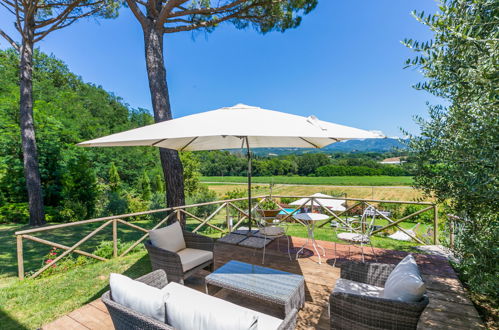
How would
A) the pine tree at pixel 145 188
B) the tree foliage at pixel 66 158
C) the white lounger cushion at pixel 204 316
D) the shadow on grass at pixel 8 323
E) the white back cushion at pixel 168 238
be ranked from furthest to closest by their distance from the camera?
the pine tree at pixel 145 188
the tree foliage at pixel 66 158
the white back cushion at pixel 168 238
the shadow on grass at pixel 8 323
the white lounger cushion at pixel 204 316

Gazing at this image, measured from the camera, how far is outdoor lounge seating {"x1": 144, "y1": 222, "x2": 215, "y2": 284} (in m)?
2.95

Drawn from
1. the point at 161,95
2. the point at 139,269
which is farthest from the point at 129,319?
the point at 161,95

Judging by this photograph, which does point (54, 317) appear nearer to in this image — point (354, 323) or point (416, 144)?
point (354, 323)

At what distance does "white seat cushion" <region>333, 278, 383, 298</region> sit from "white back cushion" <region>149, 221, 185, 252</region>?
2.27m

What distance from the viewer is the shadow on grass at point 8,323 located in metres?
2.44

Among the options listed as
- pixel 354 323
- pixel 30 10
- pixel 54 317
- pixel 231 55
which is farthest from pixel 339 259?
pixel 231 55

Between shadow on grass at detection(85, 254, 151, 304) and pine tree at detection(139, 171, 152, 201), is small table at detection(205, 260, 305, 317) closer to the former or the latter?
shadow on grass at detection(85, 254, 151, 304)

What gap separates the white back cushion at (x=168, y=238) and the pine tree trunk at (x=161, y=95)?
1.73 metres

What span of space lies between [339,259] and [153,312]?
3.28 m

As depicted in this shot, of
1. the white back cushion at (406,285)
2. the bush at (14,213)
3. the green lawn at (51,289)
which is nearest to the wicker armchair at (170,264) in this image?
the green lawn at (51,289)

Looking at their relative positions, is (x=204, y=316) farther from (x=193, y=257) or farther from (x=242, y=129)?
(x=193, y=257)

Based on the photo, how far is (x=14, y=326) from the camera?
8.05 feet

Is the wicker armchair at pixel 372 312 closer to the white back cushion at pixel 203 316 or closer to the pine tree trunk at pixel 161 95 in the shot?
the white back cushion at pixel 203 316

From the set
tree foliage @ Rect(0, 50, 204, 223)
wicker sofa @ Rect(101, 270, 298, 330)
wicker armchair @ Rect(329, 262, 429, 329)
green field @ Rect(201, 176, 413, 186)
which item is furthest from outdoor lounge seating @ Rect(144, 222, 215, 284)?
green field @ Rect(201, 176, 413, 186)
